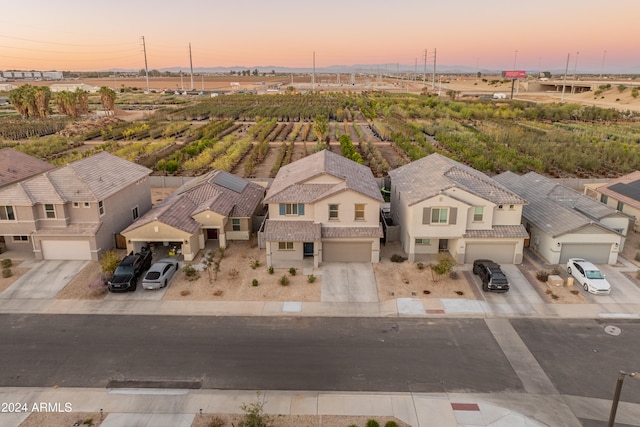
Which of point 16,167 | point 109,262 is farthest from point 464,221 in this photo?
point 16,167

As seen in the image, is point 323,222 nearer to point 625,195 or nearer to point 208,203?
point 208,203

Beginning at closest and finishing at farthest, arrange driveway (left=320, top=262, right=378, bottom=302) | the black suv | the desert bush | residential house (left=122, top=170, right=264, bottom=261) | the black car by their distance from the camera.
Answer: the black suv → driveway (left=320, top=262, right=378, bottom=302) → the black car → the desert bush → residential house (left=122, top=170, right=264, bottom=261)

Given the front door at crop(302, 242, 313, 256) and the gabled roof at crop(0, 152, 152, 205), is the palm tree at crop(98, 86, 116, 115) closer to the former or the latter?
the gabled roof at crop(0, 152, 152, 205)

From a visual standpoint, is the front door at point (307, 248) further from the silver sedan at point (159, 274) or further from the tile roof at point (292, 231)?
the silver sedan at point (159, 274)

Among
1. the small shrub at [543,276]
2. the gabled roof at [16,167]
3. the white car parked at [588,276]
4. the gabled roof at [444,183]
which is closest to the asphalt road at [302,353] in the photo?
the white car parked at [588,276]

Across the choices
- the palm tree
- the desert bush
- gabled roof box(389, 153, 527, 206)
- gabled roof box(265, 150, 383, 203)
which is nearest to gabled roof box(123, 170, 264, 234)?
the desert bush

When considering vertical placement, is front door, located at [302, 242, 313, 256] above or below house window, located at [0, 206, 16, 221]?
below

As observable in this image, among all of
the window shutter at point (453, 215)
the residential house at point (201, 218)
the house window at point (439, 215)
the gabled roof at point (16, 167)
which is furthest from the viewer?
the gabled roof at point (16, 167)
